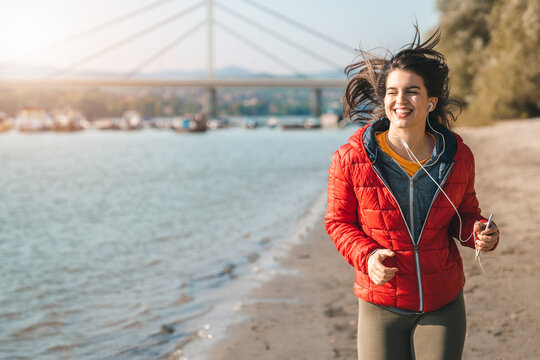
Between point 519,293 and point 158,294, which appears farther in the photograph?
point 158,294

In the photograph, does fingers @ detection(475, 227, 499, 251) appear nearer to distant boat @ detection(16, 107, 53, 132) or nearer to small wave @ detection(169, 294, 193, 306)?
small wave @ detection(169, 294, 193, 306)

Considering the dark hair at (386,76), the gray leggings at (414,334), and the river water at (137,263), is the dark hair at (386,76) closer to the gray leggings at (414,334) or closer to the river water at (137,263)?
the gray leggings at (414,334)

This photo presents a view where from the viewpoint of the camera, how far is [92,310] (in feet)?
19.2

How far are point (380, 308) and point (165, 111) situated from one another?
409 ft

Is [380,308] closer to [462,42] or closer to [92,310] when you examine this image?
[92,310]

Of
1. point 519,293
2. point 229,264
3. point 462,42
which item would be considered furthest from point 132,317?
point 462,42

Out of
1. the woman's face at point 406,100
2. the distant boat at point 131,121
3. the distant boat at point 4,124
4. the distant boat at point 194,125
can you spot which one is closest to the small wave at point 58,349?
the woman's face at point 406,100

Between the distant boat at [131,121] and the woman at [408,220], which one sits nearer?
the woman at [408,220]

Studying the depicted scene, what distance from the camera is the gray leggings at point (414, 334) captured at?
6.43ft

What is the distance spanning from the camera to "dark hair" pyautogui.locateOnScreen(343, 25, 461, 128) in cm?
205

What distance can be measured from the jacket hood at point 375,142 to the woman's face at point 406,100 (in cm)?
9

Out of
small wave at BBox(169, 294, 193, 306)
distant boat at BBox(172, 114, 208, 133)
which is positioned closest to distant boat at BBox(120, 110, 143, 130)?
distant boat at BBox(172, 114, 208, 133)

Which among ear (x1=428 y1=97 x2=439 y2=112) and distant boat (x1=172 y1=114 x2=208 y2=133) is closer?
ear (x1=428 y1=97 x2=439 y2=112)

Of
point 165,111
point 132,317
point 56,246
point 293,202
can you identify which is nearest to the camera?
point 132,317
